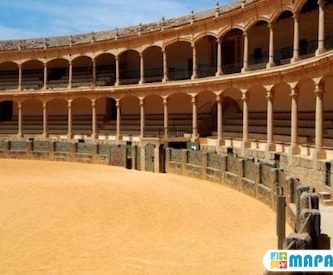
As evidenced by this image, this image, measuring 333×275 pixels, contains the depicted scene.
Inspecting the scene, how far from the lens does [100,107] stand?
38.9 meters

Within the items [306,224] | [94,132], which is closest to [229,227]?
[306,224]

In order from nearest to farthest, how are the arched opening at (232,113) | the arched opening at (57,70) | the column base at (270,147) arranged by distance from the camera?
the column base at (270,147) → the arched opening at (232,113) → the arched opening at (57,70)

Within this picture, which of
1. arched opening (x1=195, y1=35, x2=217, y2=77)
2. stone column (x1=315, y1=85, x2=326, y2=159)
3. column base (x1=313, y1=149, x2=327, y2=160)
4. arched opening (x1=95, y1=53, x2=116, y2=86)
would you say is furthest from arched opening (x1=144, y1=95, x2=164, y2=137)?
column base (x1=313, y1=149, x2=327, y2=160)

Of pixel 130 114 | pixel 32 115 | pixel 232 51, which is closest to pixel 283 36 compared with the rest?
pixel 232 51

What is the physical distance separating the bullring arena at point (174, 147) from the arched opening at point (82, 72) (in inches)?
4.4

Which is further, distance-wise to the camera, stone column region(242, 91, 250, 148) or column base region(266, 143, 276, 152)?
stone column region(242, 91, 250, 148)

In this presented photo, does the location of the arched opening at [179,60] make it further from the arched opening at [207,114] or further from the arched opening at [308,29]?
the arched opening at [308,29]

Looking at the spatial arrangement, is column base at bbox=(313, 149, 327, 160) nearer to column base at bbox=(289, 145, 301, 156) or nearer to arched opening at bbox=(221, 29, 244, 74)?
column base at bbox=(289, 145, 301, 156)

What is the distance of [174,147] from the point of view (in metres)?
27.9

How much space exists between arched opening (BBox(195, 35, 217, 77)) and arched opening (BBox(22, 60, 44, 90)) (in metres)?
13.2

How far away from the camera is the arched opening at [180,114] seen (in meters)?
33.1

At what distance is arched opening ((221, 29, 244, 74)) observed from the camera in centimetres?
Answer: 2983

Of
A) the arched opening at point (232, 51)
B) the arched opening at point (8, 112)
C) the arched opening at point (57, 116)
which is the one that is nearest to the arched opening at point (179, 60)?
the arched opening at point (232, 51)

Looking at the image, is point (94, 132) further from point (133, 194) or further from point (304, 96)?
point (133, 194)
